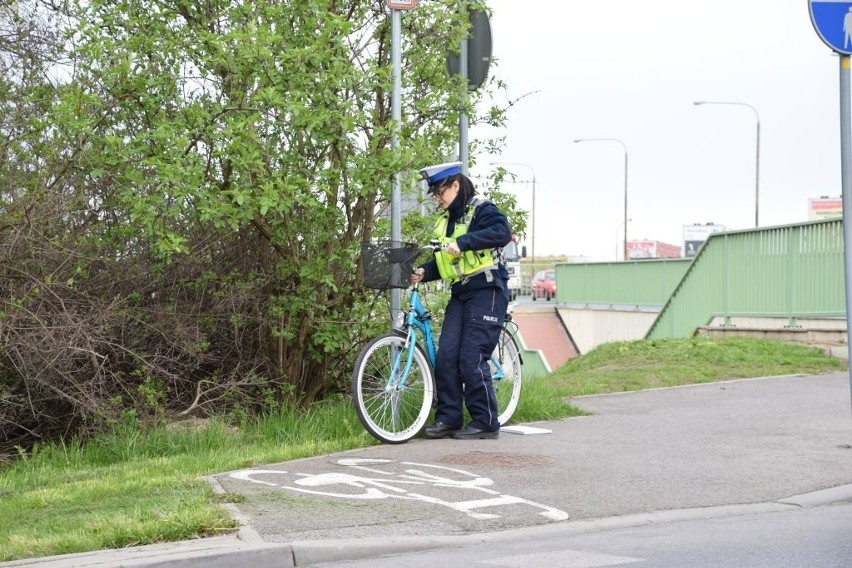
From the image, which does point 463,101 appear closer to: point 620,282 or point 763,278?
point 763,278

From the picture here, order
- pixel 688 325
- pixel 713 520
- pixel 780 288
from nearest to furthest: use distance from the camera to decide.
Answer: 1. pixel 713 520
2. pixel 780 288
3. pixel 688 325

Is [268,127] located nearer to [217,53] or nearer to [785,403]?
[217,53]

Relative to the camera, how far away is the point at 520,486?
24.8 feet

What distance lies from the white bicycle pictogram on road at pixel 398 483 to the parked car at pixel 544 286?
67.9 meters

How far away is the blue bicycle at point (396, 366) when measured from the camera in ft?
30.5

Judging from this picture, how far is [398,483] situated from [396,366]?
1942 mm

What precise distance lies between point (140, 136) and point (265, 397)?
259cm

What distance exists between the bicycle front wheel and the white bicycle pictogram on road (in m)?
0.84

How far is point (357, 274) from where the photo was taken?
11195 mm

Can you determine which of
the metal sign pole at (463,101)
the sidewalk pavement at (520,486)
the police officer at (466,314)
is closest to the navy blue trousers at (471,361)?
the police officer at (466,314)

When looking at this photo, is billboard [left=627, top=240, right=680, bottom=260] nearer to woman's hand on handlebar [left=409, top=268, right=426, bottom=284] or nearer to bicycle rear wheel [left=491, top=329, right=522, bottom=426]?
bicycle rear wheel [left=491, top=329, right=522, bottom=426]

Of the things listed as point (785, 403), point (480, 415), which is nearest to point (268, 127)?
point (480, 415)

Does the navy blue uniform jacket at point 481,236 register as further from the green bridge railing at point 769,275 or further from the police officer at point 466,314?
the green bridge railing at point 769,275

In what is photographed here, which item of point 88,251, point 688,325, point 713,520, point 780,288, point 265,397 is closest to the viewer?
point 713,520
